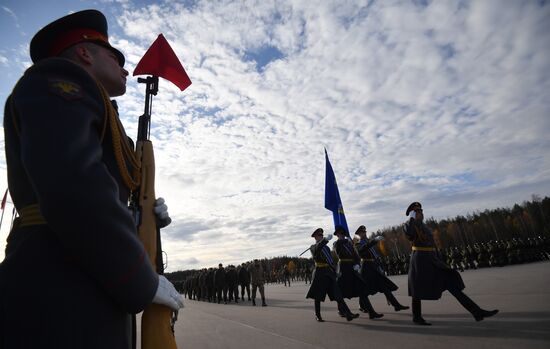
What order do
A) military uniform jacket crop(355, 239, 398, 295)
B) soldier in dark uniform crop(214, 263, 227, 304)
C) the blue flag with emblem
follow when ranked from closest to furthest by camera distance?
military uniform jacket crop(355, 239, 398, 295) → the blue flag with emblem → soldier in dark uniform crop(214, 263, 227, 304)

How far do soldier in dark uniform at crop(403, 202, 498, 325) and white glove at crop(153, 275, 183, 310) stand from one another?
5972 mm

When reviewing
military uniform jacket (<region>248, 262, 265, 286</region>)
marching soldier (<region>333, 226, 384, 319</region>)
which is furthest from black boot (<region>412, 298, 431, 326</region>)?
military uniform jacket (<region>248, 262, 265, 286</region>)

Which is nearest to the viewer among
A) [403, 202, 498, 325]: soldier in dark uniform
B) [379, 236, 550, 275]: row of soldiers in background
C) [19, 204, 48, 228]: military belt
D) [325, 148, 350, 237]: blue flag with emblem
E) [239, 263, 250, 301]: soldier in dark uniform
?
[19, 204, 48, 228]: military belt

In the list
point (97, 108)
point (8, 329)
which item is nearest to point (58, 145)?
point (97, 108)

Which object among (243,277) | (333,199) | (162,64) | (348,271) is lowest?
(348,271)

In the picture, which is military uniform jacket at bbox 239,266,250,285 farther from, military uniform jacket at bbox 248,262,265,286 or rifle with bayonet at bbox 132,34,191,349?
rifle with bayonet at bbox 132,34,191,349

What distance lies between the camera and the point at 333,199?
40.9 feet

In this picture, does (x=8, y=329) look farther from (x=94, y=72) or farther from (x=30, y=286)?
(x=94, y=72)

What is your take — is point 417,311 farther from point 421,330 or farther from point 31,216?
point 31,216

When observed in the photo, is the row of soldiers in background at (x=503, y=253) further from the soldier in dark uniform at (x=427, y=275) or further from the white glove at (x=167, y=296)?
the white glove at (x=167, y=296)

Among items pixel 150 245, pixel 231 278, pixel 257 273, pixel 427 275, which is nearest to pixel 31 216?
pixel 150 245

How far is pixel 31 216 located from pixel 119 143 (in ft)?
1.37

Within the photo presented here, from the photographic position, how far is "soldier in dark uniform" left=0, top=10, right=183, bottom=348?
3.42 feet

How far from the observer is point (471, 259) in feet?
76.3
